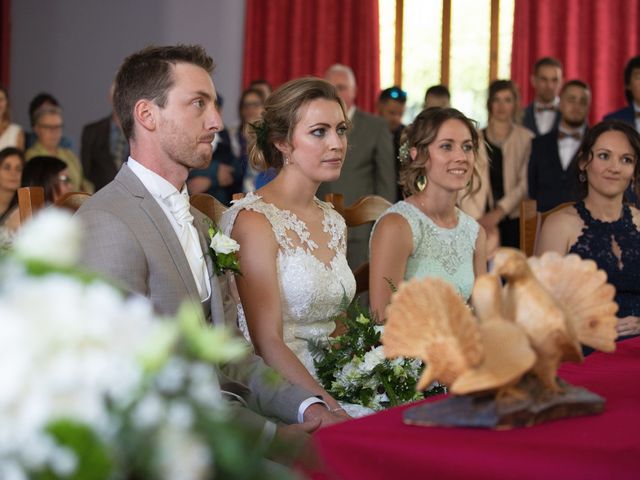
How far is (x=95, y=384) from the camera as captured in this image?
0.74 meters

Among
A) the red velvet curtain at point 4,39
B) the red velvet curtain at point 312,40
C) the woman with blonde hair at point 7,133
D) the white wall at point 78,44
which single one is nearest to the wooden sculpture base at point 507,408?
the woman with blonde hair at point 7,133

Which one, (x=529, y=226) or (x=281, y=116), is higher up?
(x=281, y=116)

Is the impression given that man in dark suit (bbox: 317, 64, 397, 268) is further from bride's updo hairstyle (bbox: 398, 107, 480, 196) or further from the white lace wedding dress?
the white lace wedding dress

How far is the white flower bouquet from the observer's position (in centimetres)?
72

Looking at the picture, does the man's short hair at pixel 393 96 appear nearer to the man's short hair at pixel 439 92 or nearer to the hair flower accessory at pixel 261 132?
the man's short hair at pixel 439 92

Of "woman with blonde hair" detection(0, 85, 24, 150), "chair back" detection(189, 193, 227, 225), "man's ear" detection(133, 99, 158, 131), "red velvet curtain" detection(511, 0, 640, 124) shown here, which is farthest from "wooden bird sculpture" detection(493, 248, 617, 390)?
"red velvet curtain" detection(511, 0, 640, 124)

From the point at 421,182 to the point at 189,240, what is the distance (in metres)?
1.64

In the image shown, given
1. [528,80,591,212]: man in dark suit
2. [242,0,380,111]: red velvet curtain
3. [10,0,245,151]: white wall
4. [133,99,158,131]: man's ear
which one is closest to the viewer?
[133,99,158,131]: man's ear

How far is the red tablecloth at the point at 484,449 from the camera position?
4.14ft

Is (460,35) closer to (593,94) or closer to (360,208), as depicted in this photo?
(593,94)

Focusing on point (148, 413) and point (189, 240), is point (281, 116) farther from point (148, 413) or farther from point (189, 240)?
point (148, 413)

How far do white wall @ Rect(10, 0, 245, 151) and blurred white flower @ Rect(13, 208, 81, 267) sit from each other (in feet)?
27.1

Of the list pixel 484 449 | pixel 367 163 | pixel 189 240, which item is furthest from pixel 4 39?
pixel 484 449

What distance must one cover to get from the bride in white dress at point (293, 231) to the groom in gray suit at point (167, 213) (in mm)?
374
